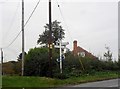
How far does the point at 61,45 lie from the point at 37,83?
12.3 meters

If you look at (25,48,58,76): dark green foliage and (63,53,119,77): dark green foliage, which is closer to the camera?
(25,48,58,76): dark green foliage

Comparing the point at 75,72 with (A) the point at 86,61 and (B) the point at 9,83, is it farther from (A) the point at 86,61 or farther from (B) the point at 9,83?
(B) the point at 9,83

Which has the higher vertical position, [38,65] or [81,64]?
[81,64]

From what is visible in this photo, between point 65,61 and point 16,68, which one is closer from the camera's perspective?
point 65,61

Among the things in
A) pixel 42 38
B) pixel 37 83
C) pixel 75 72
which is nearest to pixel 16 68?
pixel 75 72

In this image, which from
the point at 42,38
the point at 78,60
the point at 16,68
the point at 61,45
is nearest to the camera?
the point at 61,45

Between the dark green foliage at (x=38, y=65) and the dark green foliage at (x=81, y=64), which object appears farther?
the dark green foliage at (x=81, y=64)

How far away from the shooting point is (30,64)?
41.7 meters

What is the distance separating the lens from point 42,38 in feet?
248

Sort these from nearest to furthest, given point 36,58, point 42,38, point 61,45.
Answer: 1. point 61,45
2. point 36,58
3. point 42,38

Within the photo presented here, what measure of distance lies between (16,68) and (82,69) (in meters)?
10.5

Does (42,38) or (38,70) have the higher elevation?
(42,38)

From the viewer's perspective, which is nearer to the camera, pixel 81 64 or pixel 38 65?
pixel 38 65

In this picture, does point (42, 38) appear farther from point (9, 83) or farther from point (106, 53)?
point (9, 83)
